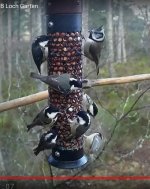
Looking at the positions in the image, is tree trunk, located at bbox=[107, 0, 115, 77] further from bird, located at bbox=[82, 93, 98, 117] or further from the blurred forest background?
bird, located at bbox=[82, 93, 98, 117]

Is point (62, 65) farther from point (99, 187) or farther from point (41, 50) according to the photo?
point (99, 187)

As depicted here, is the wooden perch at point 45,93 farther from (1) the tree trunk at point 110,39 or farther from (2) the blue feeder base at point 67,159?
(2) the blue feeder base at point 67,159

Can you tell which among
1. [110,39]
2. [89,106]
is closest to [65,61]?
[89,106]

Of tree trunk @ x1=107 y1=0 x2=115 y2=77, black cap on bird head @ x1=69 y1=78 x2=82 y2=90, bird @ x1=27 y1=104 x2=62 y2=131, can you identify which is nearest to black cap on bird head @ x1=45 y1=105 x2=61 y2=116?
bird @ x1=27 y1=104 x2=62 y2=131

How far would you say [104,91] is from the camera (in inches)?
85.7

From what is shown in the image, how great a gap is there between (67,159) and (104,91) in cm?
62

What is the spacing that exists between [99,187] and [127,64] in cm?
69

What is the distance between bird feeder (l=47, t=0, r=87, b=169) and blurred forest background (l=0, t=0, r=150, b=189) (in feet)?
1.34

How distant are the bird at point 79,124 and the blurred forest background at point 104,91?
0.46 m

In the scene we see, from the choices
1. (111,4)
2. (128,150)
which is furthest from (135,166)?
(111,4)

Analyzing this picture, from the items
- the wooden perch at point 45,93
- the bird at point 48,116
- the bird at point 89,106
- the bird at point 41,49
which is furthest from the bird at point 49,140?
the wooden perch at point 45,93

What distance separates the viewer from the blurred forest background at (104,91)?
2.08 meters

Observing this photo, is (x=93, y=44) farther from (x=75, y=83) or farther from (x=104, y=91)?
Answer: (x=104, y=91)

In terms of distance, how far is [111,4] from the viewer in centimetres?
208
